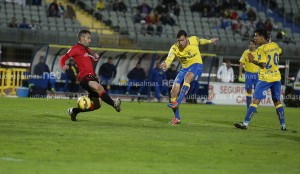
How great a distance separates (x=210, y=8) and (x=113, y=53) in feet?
36.4

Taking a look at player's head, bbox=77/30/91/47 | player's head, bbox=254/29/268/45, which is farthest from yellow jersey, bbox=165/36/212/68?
player's head, bbox=77/30/91/47

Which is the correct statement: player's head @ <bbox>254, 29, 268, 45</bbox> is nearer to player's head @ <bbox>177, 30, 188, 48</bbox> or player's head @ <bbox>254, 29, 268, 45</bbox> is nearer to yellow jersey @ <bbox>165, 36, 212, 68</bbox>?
player's head @ <bbox>177, 30, 188, 48</bbox>

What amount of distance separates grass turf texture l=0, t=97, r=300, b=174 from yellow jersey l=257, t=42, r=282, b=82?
4.03ft

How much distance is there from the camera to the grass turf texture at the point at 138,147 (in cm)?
1023

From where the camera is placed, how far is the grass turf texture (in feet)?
33.6

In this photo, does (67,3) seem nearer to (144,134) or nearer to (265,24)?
(265,24)

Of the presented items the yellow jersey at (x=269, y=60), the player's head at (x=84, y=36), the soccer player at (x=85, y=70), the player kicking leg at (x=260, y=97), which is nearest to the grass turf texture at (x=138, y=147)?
the player kicking leg at (x=260, y=97)

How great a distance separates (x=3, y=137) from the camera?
43.3 ft

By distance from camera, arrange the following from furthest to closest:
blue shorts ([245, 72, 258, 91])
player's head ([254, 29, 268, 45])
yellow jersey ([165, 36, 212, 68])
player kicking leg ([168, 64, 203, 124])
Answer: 1. blue shorts ([245, 72, 258, 91])
2. yellow jersey ([165, 36, 212, 68])
3. player kicking leg ([168, 64, 203, 124])
4. player's head ([254, 29, 268, 45])

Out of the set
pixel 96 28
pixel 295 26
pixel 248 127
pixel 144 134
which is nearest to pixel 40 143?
pixel 144 134

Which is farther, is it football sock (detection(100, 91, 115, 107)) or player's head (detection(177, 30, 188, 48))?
player's head (detection(177, 30, 188, 48))

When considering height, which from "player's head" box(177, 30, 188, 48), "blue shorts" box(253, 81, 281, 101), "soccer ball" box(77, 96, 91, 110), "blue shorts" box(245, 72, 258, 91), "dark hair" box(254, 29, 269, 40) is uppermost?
"dark hair" box(254, 29, 269, 40)

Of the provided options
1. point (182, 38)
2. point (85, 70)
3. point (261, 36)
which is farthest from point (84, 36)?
point (261, 36)

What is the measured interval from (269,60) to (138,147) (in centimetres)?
624
